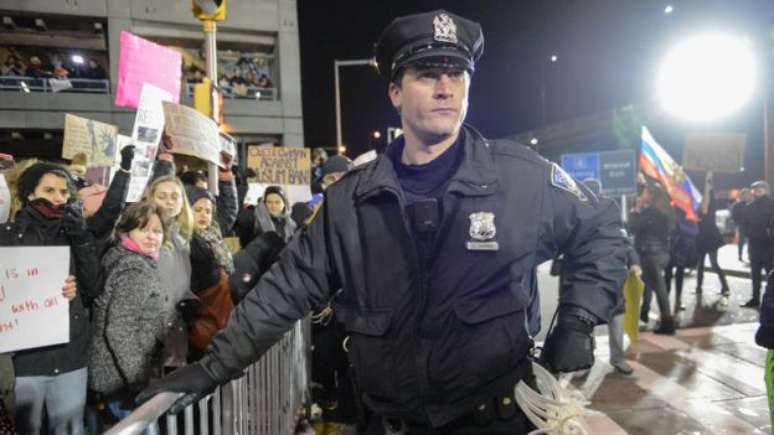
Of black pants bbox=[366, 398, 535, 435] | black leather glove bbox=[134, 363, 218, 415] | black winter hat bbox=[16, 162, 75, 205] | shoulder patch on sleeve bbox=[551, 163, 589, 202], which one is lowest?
black pants bbox=[366, 398, 535, 435]

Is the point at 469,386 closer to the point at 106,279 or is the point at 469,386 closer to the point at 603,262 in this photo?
the point at 603,262

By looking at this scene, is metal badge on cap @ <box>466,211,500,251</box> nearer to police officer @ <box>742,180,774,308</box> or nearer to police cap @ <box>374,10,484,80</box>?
police cap @ <box>374,10,484,80</box>

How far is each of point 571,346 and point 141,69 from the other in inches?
207

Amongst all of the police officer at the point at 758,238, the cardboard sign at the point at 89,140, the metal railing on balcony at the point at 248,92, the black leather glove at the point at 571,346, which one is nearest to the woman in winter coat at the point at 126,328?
the black leather glove at the point at 571,346

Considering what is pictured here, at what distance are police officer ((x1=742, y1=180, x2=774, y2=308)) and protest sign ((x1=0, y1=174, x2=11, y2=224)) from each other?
9.83 m

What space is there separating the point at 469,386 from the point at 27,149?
2609cm

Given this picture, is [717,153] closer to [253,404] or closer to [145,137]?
[145,137]

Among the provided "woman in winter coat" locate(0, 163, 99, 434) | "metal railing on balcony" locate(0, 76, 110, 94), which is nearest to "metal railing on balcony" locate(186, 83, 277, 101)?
"metal railing on balcony" locate(0, 76, 110, 94)

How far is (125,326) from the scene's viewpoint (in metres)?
3.24

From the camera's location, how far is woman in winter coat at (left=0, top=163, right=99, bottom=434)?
10.2 feet

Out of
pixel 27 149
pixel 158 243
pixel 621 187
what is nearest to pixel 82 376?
pixel 158 243

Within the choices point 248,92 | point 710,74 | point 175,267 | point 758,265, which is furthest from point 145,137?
point 248,92

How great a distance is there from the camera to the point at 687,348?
6.61m

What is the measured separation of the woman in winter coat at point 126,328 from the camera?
10.6ft
